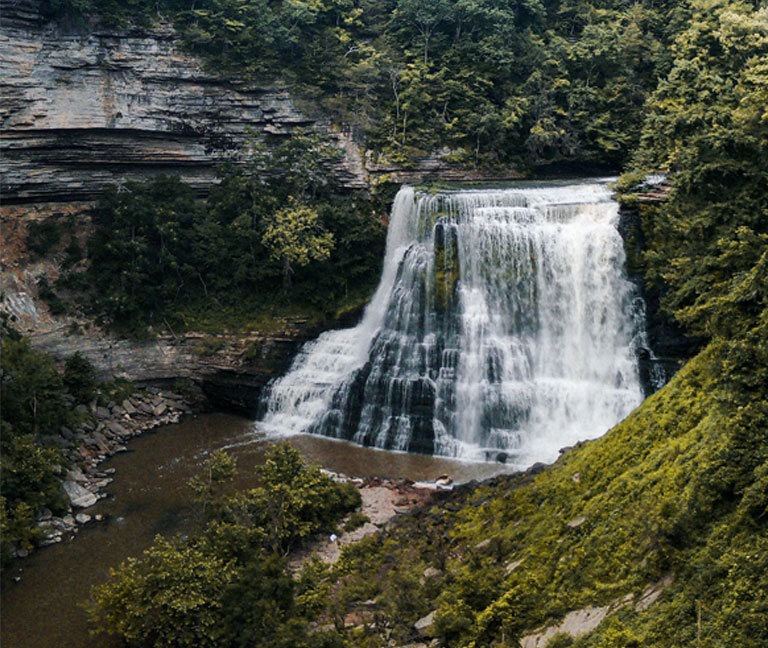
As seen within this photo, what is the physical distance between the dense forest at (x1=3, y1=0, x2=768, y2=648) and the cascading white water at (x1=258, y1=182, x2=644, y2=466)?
2012 millimetres

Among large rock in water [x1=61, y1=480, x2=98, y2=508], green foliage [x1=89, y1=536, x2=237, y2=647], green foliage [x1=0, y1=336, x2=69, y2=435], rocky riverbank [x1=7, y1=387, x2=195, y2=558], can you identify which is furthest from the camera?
green foliage [x1=0, y1=336, x2=69, y2=435]

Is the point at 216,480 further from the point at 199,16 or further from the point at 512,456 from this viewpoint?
the point at 199,16

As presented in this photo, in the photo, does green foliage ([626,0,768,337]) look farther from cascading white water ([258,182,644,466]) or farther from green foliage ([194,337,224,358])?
green foliage ([194,337,224,358])

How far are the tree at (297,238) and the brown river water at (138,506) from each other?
5958mm

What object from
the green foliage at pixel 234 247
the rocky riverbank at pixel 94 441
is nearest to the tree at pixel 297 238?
the green foliage at pixel 234 247

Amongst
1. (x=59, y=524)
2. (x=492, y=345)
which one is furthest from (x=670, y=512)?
(x=59, y=524)

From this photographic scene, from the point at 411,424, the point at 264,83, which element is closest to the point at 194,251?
the point at 264,83

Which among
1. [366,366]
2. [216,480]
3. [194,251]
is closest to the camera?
[216,480]

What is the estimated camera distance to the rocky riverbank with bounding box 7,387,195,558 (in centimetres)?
1520

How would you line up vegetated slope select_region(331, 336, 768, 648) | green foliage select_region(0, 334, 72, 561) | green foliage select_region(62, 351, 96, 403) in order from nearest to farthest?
vegetated slope select_region(331, 336, 768, 648), green foliage select_region(0, 334, 72, 561), green foliage select_region(62, 351, 96, 403)

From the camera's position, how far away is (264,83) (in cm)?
2538

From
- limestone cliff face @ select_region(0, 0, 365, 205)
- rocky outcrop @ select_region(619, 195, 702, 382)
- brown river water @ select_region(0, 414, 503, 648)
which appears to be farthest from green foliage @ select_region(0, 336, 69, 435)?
rocky outcrop @ select_region(619, 195, 702, 382)

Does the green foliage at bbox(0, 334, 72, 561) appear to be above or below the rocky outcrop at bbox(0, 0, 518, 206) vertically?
below

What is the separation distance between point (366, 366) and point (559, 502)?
36.1 ft
